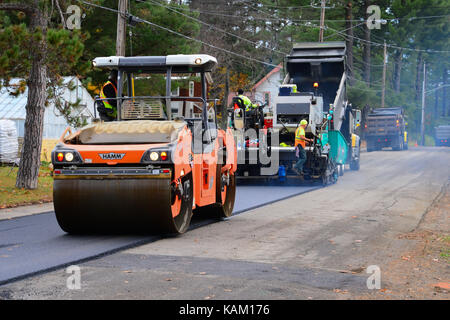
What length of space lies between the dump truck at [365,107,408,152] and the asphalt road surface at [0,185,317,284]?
39467 millimetres

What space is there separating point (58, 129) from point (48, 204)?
14.2 metres

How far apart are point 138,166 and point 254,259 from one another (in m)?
Result: 2.05

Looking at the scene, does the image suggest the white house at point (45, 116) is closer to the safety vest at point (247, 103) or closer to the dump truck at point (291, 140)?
the dump truck at point (291, 140)

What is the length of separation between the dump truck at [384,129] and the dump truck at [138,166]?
131 feet

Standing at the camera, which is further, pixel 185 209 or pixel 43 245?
pixel 185 209

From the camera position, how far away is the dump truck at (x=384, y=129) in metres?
49.7

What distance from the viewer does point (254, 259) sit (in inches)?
324

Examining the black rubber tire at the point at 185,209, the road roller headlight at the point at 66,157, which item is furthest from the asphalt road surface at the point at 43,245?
the road roller headlight at the point at 66,157

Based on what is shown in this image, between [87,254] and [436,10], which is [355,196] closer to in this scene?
[87,254]

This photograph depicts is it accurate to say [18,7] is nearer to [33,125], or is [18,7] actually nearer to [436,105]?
[33,125]

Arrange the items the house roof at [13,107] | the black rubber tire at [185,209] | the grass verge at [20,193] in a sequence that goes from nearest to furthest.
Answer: the black rubber tire at [185,209] → the grass verge at [20,193] → the house roof at [13,107]

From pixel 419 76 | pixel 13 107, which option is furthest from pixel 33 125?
pixel 419 76

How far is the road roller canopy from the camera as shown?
1060cm
